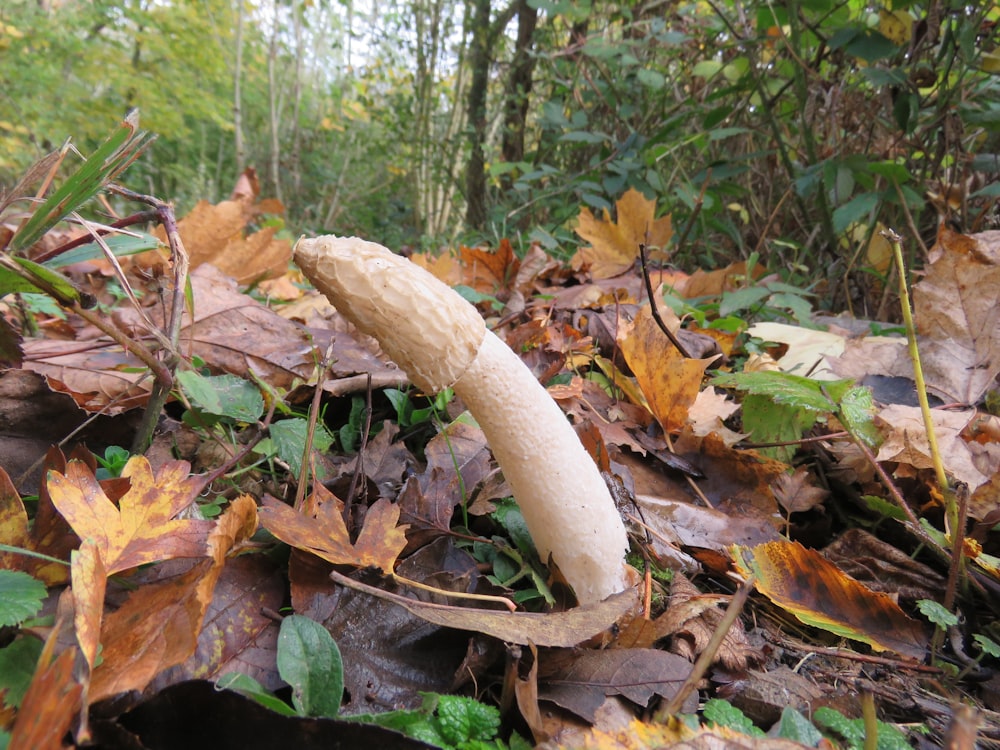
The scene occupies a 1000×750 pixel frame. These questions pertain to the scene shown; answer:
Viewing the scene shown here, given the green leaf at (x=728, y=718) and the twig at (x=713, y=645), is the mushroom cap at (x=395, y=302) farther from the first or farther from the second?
the green leaf at (x=728, y=718)

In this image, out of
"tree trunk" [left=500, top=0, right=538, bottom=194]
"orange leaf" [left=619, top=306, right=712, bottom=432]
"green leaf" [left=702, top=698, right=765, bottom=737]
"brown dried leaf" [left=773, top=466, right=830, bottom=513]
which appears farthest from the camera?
"tree trunk" [left=500, top=0, right=538, bottom=194]

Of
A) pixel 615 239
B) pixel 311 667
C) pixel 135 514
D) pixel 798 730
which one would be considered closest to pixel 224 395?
pixel 135 514

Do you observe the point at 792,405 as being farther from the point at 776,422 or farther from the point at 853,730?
the point at 853,730

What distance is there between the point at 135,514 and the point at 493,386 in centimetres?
83

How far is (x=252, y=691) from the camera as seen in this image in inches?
42.3

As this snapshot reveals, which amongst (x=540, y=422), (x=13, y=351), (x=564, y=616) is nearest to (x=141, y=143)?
(x=13, y=351)

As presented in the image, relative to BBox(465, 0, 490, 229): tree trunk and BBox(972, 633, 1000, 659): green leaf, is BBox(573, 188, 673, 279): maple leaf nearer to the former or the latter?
BBox(972, 633, 1000, 659): green leaf

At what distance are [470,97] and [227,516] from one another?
1002 cm

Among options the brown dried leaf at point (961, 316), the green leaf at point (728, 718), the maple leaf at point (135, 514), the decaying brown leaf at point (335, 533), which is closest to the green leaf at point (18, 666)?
the maple leaf at point (135, 514)

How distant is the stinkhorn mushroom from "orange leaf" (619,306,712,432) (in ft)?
2.20

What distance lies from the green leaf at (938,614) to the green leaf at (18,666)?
191 centimetres

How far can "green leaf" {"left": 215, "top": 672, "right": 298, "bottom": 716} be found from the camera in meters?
1.04

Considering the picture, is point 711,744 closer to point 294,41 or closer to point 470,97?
point 470,97

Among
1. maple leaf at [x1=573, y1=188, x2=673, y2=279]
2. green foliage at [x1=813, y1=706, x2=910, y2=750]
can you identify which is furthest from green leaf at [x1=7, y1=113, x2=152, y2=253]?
maple leaf at [x1=573, y1=188, x2=673, y2=279]
